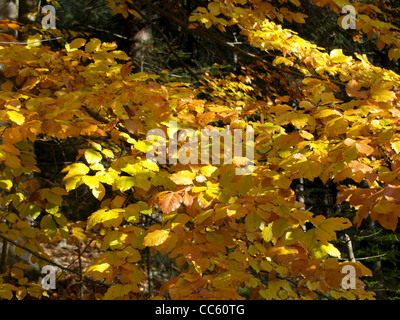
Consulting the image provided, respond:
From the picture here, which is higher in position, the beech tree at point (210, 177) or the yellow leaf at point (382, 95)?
the yellow leaf at point (382, 95)

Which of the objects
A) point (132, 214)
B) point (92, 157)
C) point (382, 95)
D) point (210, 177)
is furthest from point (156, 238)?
point (382, 95)

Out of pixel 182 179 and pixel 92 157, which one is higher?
pixel 92 157

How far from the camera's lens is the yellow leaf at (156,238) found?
151 cm

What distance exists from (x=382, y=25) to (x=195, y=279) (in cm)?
235

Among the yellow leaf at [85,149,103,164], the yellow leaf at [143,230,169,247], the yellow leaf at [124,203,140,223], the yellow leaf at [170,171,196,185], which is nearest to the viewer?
the yellow leaf at [143,230,169,247]

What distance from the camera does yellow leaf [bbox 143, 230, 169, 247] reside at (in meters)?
1.51

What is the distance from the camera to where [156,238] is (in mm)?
1546

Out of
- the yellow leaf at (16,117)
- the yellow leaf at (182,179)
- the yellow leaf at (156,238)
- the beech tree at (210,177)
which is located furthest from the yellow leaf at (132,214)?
the yellow leaf at (16,117)

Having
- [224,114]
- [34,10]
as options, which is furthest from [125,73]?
[34,10]

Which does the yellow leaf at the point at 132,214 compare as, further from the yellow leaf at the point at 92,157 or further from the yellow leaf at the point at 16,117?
the yellow leaf at the point at 16,117

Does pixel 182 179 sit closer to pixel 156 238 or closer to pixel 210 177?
pixel 210 177

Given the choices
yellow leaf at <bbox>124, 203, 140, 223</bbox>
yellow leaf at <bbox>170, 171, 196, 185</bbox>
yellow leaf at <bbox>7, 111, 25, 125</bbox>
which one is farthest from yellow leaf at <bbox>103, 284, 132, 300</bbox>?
yellow leaf at <bbox>7, 111, 25, 125</bbox>

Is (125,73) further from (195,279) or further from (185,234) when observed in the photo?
(195,279)

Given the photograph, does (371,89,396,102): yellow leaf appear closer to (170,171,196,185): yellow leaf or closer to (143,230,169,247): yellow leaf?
(170,171,196,185): yellow leaf
